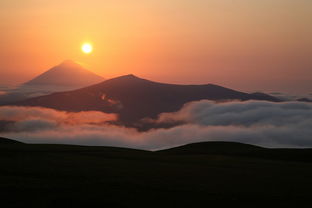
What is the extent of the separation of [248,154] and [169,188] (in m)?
49.8

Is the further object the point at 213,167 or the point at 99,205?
the point at 213,167

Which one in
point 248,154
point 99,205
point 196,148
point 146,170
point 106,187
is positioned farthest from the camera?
point 196,148

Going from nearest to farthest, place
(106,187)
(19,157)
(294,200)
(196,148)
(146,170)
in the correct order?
(294,200), (106,187), (146,170), (19,157), (196,148)

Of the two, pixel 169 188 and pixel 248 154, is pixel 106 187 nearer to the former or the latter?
pixel 169 188

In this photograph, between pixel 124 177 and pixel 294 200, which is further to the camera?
pixel 124 177

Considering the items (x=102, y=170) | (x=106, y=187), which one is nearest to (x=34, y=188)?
(x=106, y=187)

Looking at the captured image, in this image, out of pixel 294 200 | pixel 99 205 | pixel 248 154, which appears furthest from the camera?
pixel 248 154

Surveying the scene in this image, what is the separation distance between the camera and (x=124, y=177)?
145ft

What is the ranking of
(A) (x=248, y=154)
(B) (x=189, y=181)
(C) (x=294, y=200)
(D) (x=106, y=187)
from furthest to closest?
(A) (x=248, y=154) → (B) (x=189, y=181) → (D) (x=106, y=187) → (C) (x=294, y=200)

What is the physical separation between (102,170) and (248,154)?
149ft

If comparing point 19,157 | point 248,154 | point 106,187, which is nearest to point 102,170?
point 106,187

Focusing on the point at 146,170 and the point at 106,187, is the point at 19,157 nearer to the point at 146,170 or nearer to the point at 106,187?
the point at 146,170

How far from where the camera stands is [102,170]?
163 feet

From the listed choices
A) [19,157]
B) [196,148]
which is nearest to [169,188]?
[19,157]
